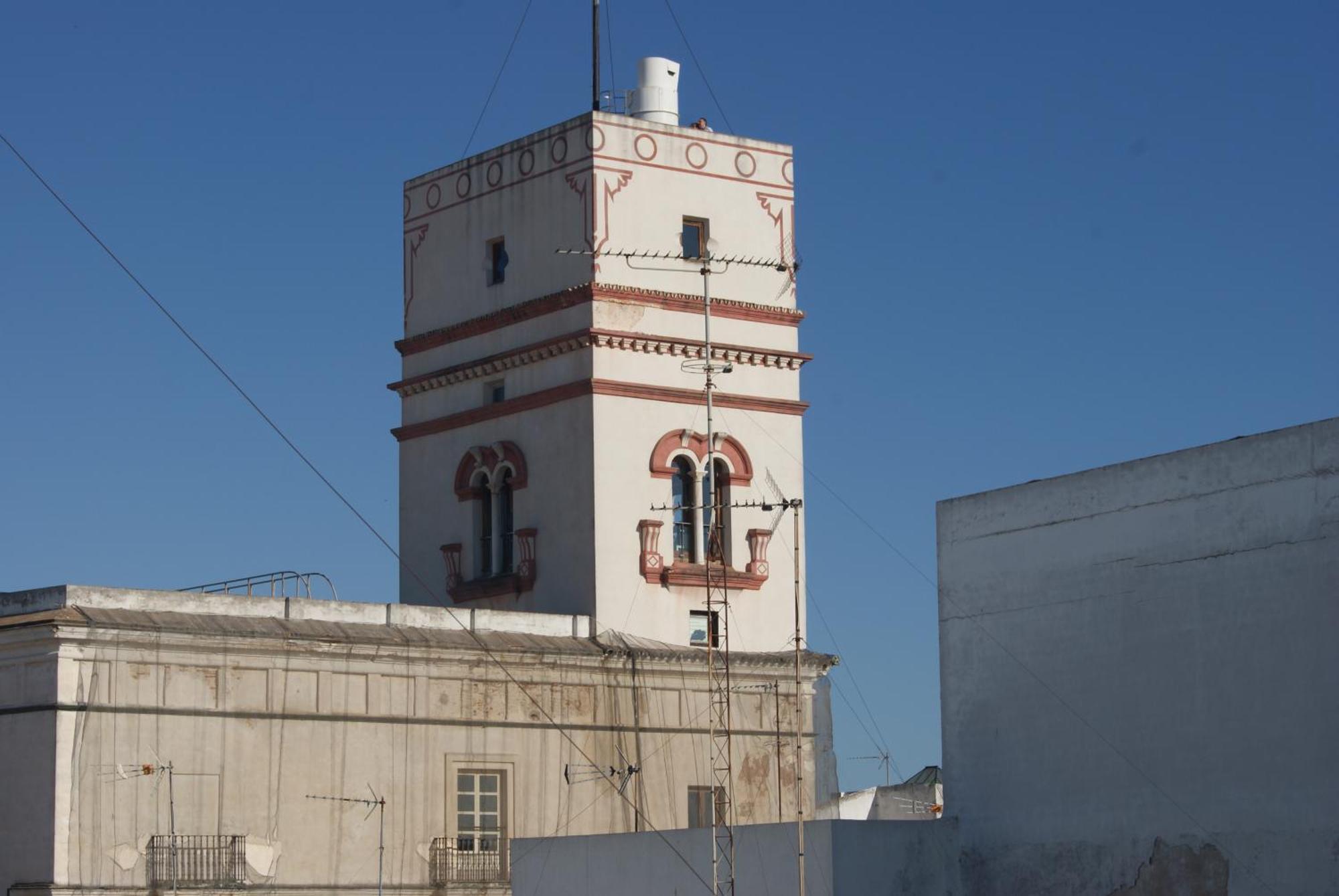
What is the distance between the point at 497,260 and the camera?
44688mm

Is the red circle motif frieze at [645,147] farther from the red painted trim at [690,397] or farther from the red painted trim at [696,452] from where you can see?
the red painted trim at [696,452]

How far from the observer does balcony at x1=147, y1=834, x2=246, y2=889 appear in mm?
35281

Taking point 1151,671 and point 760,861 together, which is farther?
point 760,861

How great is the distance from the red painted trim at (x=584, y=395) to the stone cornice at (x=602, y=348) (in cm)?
61

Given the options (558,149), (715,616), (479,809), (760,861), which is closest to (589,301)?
(558,149)

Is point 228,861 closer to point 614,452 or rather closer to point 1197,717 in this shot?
point 614,452

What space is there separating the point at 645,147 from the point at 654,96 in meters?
1.71

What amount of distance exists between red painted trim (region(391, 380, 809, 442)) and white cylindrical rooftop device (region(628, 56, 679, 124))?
5089 mm

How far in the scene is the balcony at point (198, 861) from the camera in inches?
1389

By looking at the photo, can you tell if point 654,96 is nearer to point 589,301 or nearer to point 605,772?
point 589,301

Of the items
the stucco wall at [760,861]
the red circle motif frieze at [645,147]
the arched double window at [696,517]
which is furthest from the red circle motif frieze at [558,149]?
the stucco wall at [760,861]

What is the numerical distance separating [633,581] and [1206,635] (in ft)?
47.7

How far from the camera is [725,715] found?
138 feet

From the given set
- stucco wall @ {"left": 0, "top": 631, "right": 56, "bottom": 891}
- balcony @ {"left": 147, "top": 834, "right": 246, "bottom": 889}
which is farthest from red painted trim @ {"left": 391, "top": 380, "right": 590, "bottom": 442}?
stucco wall @ {"left": 0, "top": 631, "right": 56, "bottom": 891}
